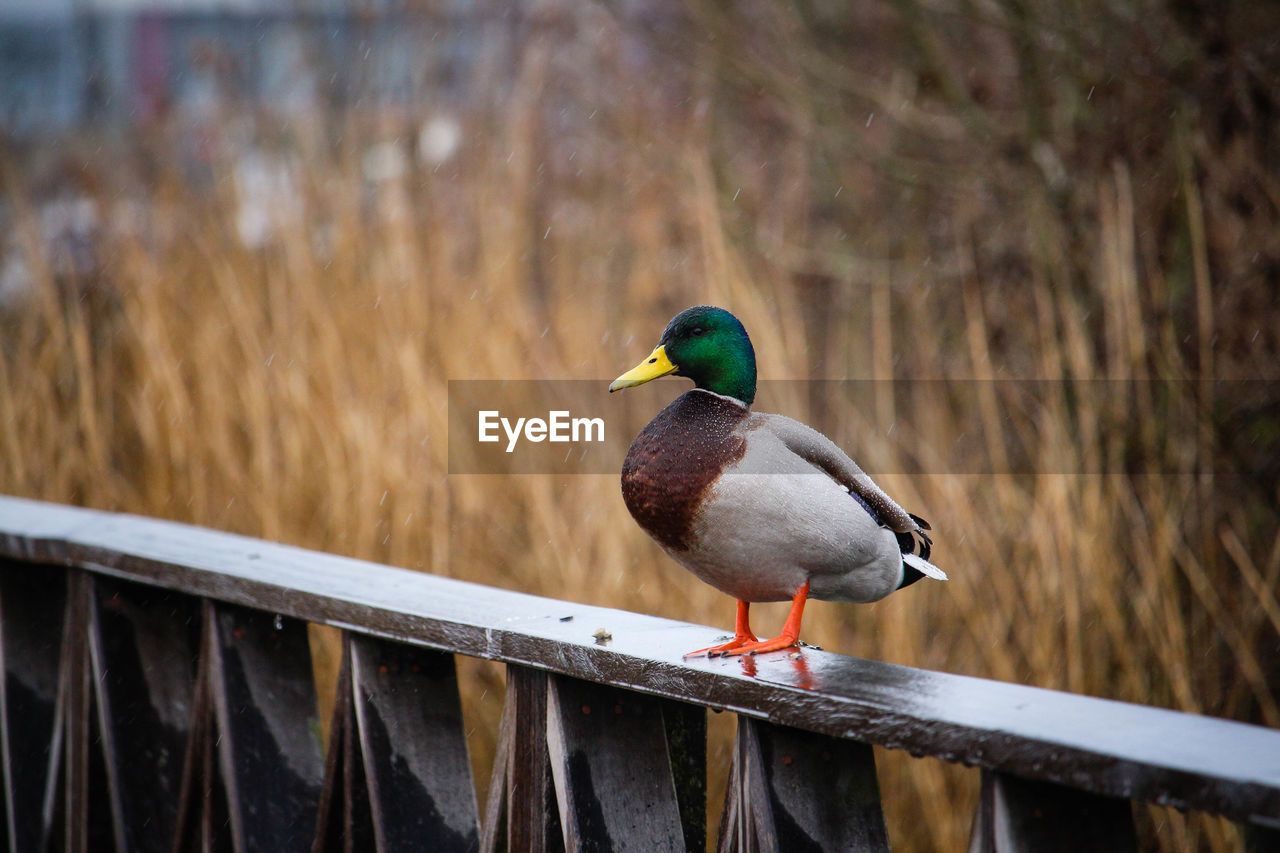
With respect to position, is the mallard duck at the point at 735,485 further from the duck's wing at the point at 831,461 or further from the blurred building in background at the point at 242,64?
the blurred building in background at the point at 242,64

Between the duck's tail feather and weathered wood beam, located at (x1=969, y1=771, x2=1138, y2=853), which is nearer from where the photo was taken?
weathered wood beam, located at (x1=969, y1=771, x2=1138, y2=853)

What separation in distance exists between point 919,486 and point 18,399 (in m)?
2.21

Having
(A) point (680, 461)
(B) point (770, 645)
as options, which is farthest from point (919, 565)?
(A) point (680, 461)

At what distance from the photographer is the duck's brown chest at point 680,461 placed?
101cm

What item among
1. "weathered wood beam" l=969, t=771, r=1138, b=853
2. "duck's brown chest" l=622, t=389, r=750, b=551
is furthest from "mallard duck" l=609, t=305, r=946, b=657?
"weathered wood beam" l=969, t=771, r=1138, b=853

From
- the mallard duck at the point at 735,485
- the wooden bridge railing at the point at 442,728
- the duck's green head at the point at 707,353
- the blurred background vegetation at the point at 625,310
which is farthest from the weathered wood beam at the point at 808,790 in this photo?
the blurred background vegetation at the point at 625,310

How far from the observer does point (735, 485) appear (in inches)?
39.9

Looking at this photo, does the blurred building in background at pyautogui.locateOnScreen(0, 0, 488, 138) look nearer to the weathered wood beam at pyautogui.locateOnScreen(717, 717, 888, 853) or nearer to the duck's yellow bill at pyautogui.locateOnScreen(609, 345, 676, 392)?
the duck's yellow bill at pyautogui.locateOnScreen(609, 345, 676, 392)

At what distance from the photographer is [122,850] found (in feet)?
5.20

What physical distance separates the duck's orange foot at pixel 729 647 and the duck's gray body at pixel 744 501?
0.21ft

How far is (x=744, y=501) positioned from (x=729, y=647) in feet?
0.57

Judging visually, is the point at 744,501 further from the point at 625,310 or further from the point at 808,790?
the point at 625,310

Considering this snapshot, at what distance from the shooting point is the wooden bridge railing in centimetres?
89

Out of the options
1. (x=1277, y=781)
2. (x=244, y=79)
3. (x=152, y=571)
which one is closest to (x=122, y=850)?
(x=152, y=571)
